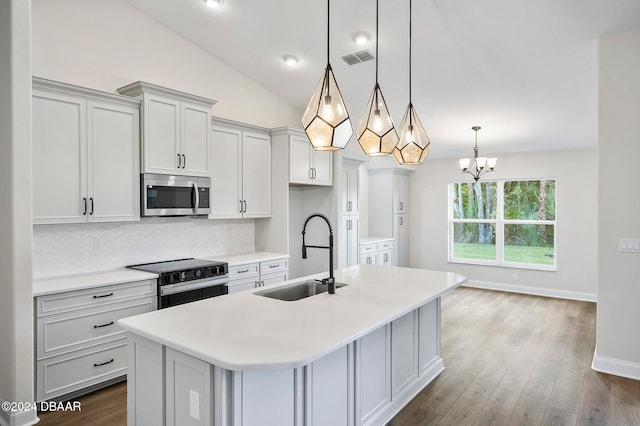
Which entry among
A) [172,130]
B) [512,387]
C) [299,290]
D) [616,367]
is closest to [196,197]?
[172,130]

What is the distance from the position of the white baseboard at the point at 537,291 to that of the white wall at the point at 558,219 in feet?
0.05

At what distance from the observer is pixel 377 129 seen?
2486 millimetres

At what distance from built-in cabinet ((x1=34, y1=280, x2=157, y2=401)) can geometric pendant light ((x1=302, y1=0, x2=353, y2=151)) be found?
2101 mm

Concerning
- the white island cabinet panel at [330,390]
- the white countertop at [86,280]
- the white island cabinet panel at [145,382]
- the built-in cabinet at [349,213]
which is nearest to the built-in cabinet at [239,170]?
the white countertop at [86,280]

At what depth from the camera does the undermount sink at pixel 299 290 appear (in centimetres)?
282

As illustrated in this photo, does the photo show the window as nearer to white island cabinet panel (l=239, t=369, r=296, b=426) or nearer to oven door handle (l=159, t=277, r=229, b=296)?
oven door handle (l=159, t=277, r=229, b=296)

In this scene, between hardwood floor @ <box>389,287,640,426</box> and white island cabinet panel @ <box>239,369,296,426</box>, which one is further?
hardwood floor @ <box>389,287,640,426</box>

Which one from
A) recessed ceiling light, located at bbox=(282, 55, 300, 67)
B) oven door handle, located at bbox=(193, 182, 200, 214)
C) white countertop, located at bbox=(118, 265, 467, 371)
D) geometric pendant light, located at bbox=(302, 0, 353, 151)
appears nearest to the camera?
white countertop, located at bbox=(118, 265, 467, 371)

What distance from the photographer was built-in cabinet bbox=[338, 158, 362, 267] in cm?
571

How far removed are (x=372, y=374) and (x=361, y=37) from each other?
306 cm

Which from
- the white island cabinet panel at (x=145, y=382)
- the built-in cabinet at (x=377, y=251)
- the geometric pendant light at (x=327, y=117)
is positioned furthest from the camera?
the built-in cabinet at (x=377, y=251)

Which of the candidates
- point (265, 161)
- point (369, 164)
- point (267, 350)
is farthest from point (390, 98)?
point (267, 350)

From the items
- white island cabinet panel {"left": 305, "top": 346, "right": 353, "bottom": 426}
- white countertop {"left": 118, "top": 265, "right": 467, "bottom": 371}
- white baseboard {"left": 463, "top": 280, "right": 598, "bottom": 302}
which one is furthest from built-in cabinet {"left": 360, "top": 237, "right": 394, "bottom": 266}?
white island cabinet panel {"left": 305, "top": 346, "right": 353, "bottom": 426}

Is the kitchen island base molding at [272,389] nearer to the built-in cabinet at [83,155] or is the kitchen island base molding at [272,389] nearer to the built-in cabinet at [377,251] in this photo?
the built-in cabinet at [83,155]
